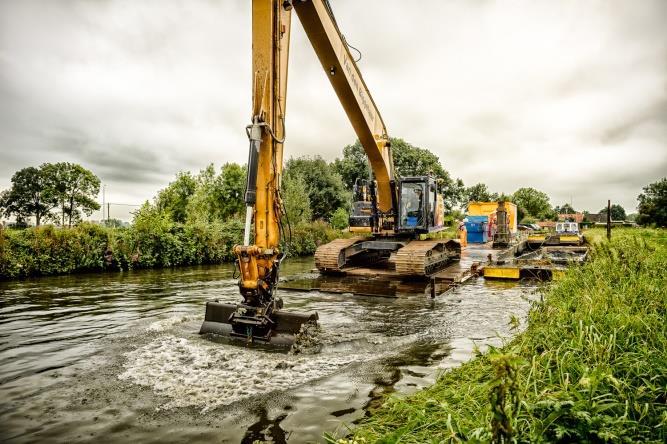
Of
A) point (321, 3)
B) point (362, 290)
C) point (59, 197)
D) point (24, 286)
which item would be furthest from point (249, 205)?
point (59, 197)

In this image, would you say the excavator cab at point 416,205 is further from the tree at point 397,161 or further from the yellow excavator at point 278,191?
the tree at point 397,161

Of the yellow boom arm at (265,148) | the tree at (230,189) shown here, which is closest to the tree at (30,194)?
the tree at (230,189)

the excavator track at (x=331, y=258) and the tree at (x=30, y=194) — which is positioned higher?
the tree at (x=30, y=194)

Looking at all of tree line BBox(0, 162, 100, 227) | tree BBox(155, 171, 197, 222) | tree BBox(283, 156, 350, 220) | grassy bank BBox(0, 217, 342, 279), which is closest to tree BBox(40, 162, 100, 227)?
tree line BBox(0, 162, 100, 227)

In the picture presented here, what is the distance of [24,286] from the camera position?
1095 cm

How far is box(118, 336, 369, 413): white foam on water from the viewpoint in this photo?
12.7 ft

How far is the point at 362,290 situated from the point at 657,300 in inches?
247

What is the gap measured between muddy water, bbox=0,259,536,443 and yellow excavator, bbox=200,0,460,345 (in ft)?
1.71

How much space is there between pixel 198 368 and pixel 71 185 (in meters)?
59.3

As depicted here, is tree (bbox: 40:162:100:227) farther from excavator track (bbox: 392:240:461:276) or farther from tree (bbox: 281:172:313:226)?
excavator track (bbox: 392:240:461:276)

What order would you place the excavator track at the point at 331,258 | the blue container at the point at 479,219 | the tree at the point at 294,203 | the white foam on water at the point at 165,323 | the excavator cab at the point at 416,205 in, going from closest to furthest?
the white foam on water at the point at 165,323
the excavator track at the point at 331,258
the excavator cab at the point at 416,205
the blue container at the point at 479,219
the tree at the point at 294,203

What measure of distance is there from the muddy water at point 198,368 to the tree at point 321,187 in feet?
110

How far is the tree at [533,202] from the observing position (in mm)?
85062

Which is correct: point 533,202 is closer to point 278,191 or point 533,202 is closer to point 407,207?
point 407,207
